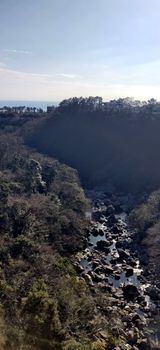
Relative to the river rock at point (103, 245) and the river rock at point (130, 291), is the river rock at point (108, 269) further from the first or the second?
the river rock at point (103, 245)

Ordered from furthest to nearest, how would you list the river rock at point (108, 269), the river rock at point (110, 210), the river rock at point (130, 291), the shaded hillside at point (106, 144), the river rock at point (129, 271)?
the shaded hillside at point (106, 144) → the river rock at point (110, 210) → the river rock at point (108, 269) → the river rock at point (129, 271) → the river rock at point (130, 291)

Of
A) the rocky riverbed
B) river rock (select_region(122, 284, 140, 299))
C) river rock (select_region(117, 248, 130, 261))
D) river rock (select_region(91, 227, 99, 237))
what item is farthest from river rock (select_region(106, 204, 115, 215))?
river rock (select_region(122, 284, 140, 299))

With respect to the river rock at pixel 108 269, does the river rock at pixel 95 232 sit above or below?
below

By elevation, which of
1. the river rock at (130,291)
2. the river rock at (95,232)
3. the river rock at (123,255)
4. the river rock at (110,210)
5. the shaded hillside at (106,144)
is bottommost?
the river rock at (110,210)

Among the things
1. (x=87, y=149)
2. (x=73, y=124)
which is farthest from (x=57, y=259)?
(x=73, y=124)

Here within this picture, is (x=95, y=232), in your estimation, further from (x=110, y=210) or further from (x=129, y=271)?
(x=129, y=271)

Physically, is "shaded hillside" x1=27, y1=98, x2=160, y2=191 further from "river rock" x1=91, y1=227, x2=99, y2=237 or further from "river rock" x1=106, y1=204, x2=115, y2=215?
"river rock" x1=91, y1=227, x2=99, y2=237

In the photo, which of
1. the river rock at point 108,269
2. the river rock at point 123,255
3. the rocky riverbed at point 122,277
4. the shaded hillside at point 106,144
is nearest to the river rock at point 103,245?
the rocky riverbed at point 122,277
